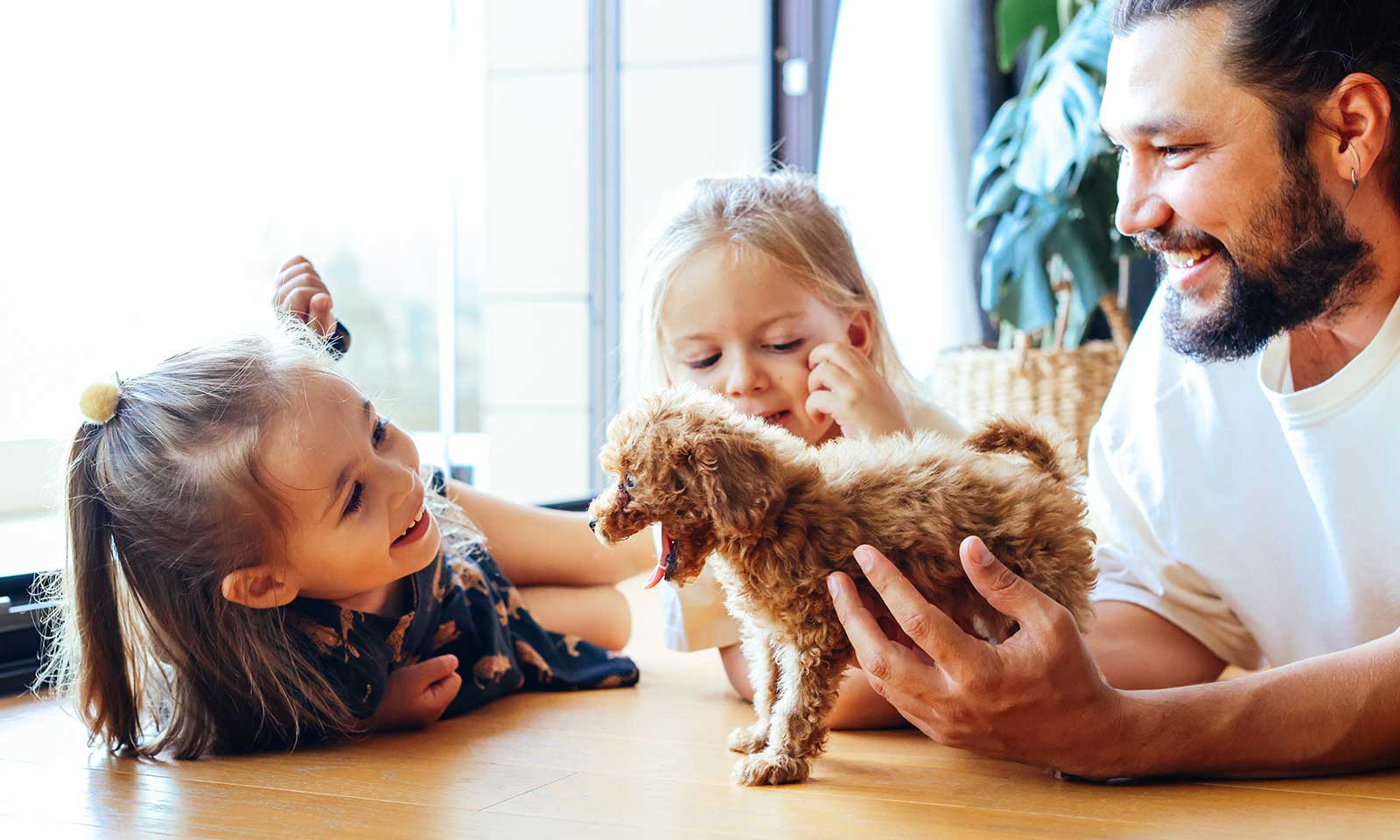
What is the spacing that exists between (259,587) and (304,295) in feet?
1.63

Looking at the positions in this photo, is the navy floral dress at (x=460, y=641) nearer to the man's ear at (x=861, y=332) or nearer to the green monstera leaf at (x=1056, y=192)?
the man's ear at (x=861, y=332)

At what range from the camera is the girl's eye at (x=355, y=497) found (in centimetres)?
152

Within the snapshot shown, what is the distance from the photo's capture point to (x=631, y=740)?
1.54 m

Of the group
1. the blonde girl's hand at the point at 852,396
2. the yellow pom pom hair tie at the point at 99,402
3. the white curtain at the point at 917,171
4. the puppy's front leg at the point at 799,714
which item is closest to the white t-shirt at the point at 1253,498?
the blonde girl's hand at the point at 852,396

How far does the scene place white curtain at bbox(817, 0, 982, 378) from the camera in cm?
366

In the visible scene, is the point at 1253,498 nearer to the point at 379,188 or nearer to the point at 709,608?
the point at 709,608

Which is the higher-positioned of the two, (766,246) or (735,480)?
(766,246)

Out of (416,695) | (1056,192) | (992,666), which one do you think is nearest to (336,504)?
(416,695)

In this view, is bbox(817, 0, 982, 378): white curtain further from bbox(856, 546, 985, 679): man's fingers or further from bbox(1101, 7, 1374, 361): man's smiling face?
bbox(856, 546, 985, 679): man's fingers

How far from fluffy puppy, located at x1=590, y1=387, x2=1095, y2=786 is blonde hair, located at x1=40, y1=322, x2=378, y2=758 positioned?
1.74 feet

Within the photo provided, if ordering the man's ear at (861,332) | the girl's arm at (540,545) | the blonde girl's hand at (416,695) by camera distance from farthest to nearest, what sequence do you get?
the girl's arm at (540,545)
the man's ear at (861,332)
the blonde girl's hand at (416,695)

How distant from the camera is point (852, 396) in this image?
1538mm

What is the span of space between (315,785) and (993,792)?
27.4 inches

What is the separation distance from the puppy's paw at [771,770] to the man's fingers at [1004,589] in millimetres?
258
